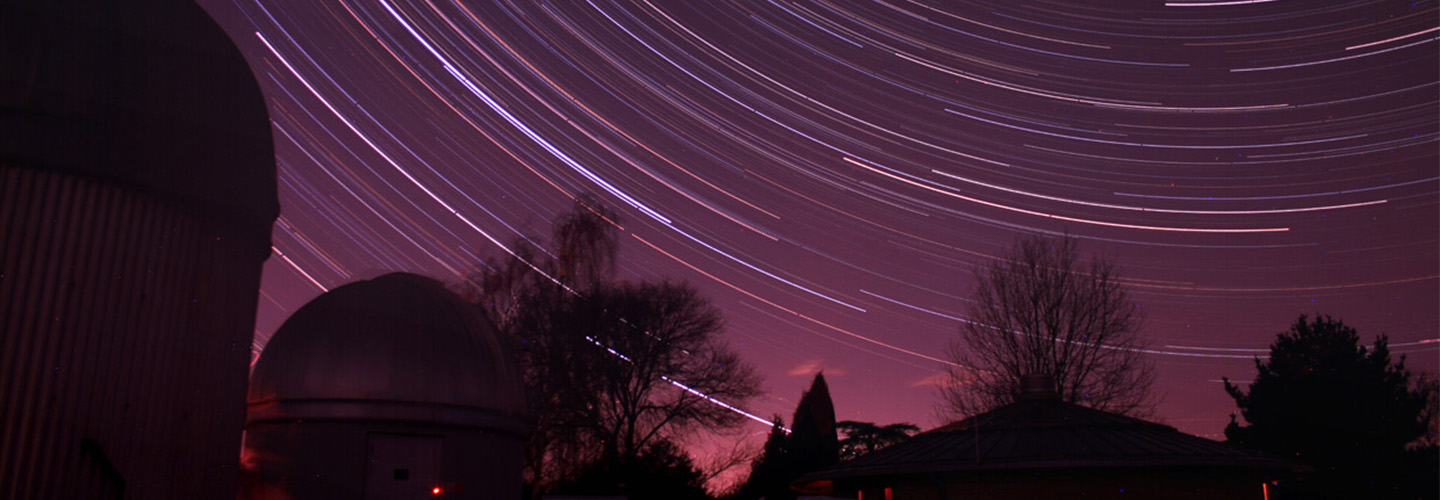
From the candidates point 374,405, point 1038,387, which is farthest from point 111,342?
point 1038,387

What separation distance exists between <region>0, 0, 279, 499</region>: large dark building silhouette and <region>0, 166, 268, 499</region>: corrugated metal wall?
0.01m

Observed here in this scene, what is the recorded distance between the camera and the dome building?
613 inches

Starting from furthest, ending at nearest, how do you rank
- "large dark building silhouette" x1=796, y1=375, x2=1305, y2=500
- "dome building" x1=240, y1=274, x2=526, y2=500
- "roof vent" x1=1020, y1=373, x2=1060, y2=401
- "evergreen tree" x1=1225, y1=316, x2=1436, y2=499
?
"evergreen tree" x1=1225, y1=316, x2=1436, y2=499 → "roof vent" x1=1020, y1=373, x2=1060, y2=401 → "large dark building silhouette" x1=796, y1=375, x2=1305, y2=500 → "dome building" x1=240, y1=274, x2=526, y2=500

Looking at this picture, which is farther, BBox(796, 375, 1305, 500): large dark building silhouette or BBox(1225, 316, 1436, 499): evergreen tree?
BBox(1225, 316, 1436, 499): evergreen tree

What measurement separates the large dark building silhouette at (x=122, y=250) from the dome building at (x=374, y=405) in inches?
202

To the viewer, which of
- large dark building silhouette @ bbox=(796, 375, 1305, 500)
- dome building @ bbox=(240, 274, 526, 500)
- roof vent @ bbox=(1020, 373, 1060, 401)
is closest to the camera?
dome building @ bbox=(240, 274, 526, 500)

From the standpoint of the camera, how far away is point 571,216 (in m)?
32.0

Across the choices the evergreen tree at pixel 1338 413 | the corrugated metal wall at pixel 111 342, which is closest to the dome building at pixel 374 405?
the corrugated metal wall at pixel 111 342

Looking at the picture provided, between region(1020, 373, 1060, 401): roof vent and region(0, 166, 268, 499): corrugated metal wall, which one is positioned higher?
region(1020, 373, 1060, 401): roof vent

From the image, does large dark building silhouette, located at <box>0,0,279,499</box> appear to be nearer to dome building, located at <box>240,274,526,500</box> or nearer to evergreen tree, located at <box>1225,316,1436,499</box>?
dome building, located at <box>240,274,526,500</box>

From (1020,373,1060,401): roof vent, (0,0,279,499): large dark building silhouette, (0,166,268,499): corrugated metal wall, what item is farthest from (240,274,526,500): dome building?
(1020,373,1060,401): roof vent

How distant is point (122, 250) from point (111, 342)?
789 millimetres

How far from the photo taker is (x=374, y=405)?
15695 mm

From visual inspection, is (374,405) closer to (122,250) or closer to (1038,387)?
(122,250)
